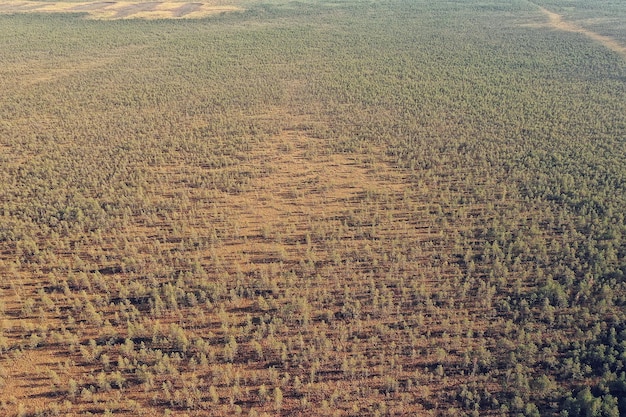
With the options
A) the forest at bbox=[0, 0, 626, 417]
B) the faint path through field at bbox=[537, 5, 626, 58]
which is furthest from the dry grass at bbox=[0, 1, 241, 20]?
the faint path through field at bbox=[537, 5, 626, 58]

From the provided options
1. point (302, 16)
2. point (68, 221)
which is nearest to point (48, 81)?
point (68, 221)

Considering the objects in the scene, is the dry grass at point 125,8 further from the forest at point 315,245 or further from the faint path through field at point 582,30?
the faint path through field at point 582,30

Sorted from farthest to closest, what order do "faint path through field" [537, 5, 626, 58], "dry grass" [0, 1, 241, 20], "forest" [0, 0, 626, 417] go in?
"dry grass" [0, 1, 241, 20] < "faint path through field" [537, 5, 626, 58] < "forest" [0, 0, 626, 417]

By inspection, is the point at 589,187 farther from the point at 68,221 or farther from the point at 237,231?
the point at 68,221

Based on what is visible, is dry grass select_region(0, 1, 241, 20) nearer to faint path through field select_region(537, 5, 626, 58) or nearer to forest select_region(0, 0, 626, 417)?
forest select_region(0, 0, 626, 417)

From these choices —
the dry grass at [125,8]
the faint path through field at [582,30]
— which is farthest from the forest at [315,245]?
the dry grass at [125,8]
